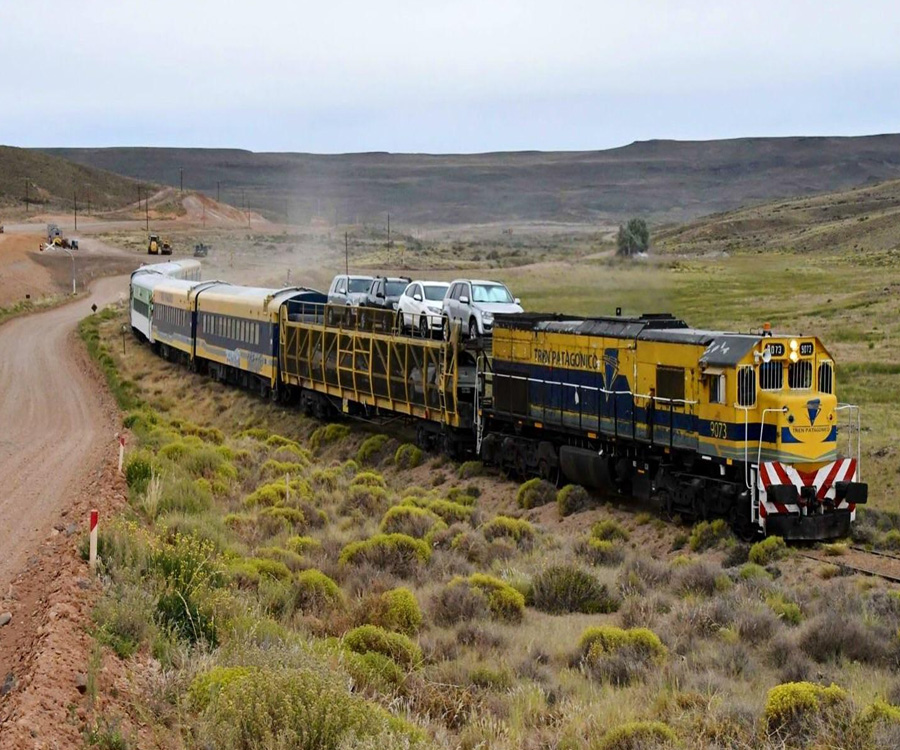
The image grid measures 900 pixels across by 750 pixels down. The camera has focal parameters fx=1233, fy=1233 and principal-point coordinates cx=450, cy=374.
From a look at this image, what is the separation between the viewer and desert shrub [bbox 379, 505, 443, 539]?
19953mm

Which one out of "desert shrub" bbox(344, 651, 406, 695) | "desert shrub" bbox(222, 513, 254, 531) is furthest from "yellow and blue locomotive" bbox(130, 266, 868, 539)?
"desert shrub" bbox(344, 651, 406, 695)

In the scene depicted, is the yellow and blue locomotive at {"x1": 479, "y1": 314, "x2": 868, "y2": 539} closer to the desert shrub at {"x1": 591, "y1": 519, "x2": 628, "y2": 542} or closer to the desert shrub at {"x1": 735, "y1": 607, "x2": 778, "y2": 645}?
the desert shrub at {"x1": 591, "y1": 519, "x2": 628, "y2": 542}

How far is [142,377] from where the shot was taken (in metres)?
48.4

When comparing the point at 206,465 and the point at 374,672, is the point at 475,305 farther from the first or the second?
the point at 374,672

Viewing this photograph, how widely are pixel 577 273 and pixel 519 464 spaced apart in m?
28.7

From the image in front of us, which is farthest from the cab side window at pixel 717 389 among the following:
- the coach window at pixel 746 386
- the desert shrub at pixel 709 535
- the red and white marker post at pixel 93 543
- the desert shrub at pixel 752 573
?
the red and white marker post at pixel 93 543

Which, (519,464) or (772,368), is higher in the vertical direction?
(772,368)

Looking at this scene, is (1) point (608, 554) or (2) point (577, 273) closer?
(1) point (608, 554)

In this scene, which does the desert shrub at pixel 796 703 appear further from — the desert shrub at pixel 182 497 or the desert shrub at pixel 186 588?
the desert shrub at pixel 182 497

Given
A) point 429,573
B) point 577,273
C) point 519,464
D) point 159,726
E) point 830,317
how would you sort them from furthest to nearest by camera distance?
1. point 577,273
2. point 830,317
3. point 519,464
4. point 429,573
5. point 159,726

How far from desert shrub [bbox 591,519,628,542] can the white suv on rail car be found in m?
8.41

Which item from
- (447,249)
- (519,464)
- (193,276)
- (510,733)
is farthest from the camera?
(447,249)

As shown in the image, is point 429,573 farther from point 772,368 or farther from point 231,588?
point 772,368

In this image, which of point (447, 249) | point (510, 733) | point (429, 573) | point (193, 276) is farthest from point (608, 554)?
point (447, 249)
